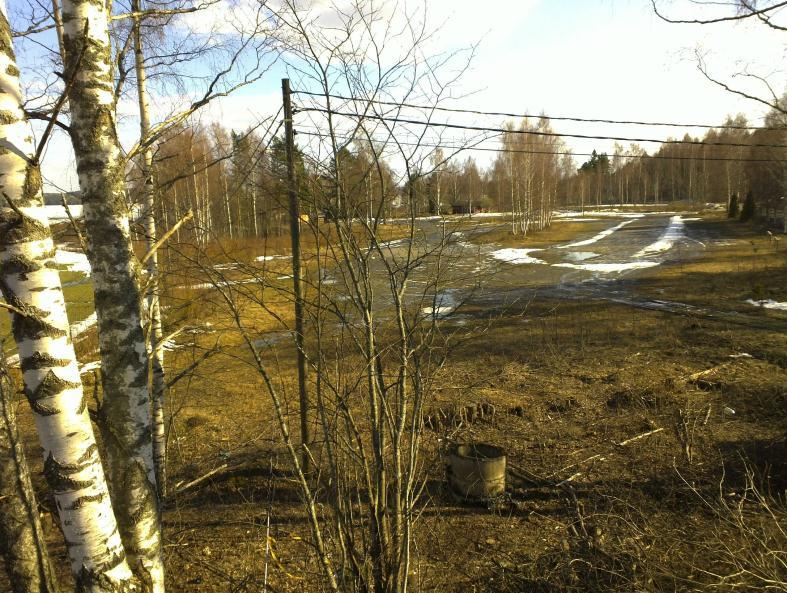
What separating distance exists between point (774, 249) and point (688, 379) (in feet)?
61.3

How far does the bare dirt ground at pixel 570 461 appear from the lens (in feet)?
11.9

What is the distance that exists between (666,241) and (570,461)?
27.4m

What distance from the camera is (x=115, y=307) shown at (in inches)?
88.2

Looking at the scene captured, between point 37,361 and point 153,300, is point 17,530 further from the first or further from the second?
point 37,361

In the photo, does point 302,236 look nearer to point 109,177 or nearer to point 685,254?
point 109,177

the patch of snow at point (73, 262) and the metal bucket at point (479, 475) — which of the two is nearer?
the patch of snow at point (73, 262)

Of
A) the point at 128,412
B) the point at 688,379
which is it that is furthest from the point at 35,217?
the point at 688,379

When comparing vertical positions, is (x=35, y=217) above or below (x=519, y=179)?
below

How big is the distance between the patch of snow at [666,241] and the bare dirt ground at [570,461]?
12362mm

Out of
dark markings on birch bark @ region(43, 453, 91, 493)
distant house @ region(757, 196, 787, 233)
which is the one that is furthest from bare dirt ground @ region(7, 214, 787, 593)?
distant house @ region(757, 196, 787, 233)

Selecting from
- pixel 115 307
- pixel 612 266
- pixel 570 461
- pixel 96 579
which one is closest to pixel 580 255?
pixel 612 266

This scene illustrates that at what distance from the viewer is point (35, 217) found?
187 centimetres

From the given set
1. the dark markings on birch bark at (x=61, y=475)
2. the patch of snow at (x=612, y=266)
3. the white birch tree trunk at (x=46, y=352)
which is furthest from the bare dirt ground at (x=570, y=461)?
the patch of snow at (x=612, y=266)

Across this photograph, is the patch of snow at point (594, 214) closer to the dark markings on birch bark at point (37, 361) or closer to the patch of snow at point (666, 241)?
the patch of snow at point (666, 241)
